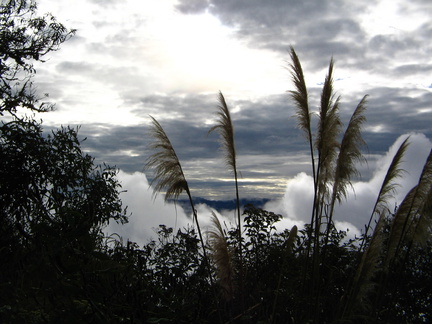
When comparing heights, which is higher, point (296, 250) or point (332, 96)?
point (332, 96)

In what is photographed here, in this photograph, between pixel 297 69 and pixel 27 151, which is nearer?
pixel 297 69

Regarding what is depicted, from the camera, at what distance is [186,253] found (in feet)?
20.6

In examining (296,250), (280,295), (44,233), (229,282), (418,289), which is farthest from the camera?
(418,289)

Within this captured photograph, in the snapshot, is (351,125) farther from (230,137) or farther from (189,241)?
(189,241)

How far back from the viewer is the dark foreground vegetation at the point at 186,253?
5.16 ft

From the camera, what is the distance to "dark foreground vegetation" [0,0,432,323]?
1.57m

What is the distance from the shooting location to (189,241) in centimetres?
637

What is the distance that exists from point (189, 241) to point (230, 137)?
2022mm

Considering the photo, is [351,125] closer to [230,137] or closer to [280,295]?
[230,137]

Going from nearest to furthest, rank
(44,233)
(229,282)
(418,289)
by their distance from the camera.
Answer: (44,233) < (229,282) < (418,289)

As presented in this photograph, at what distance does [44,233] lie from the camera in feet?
4.99

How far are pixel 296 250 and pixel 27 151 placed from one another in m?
4.07

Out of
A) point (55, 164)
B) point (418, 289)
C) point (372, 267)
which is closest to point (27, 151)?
point (55, 164)

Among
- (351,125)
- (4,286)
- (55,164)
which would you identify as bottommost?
(4,286)
